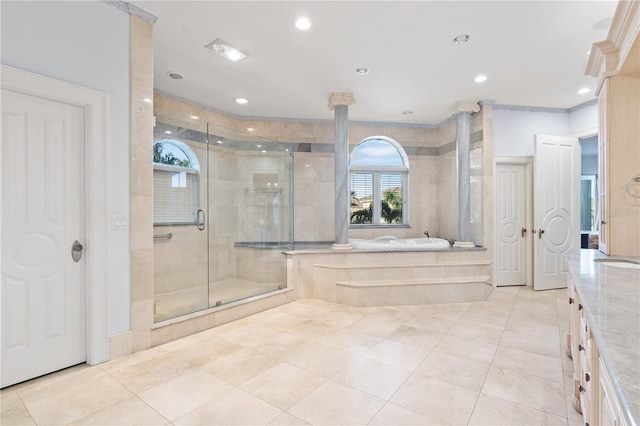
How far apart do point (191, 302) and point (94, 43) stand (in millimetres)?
2349

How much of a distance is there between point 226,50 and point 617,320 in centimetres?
337

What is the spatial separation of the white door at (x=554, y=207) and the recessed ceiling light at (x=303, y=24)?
3.73 m

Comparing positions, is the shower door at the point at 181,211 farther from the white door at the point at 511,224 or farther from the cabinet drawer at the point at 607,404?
the white door at the point at 511,224

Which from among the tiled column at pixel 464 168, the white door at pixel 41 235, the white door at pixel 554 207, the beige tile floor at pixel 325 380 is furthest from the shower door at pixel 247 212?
the white door at pixel 554 207

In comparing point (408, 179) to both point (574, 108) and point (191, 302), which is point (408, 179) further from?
point (191, 302)

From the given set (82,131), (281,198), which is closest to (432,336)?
(281,198)

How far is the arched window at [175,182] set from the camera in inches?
142

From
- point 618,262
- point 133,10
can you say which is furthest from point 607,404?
point 133,10

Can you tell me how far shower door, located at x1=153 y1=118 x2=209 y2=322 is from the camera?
3.35 metres

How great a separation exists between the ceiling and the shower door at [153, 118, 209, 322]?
2.37 ft

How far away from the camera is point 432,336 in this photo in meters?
2.88

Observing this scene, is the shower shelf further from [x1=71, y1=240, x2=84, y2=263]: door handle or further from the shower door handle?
[x1=71, y1=240, x2=84, y2=263]: door handle

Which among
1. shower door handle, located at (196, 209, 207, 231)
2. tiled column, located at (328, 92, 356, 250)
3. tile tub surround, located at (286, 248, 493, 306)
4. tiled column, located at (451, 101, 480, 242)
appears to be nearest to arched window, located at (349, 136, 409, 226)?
tiled column, located at (451, 101, 480, 242)

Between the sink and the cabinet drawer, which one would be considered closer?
the cabinet drawer
